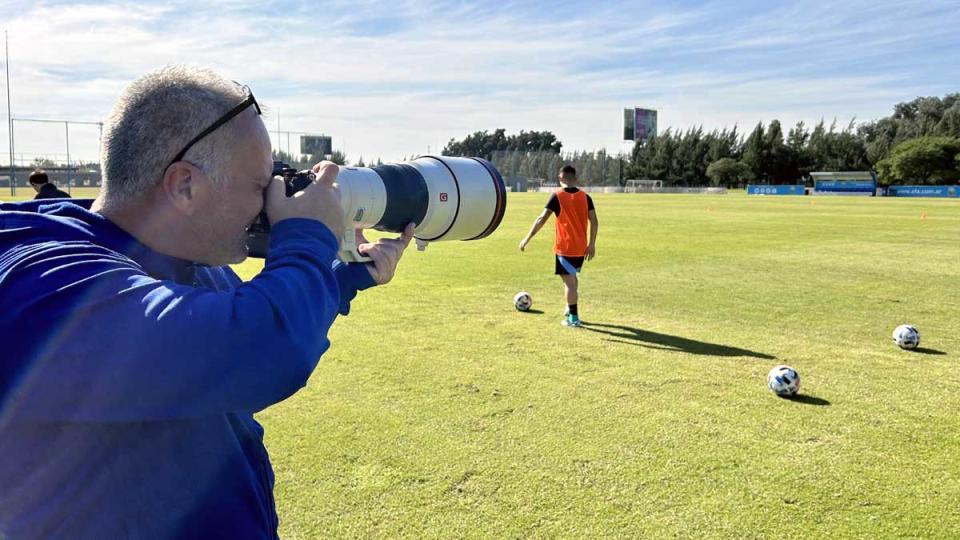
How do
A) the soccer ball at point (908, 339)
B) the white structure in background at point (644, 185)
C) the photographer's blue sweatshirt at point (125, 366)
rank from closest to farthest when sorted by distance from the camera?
1. the photographer's blue sweatshirt at point (125, 366)
2. the soccer ball at point (908, 339)
3. the white structure in background at point (644, 185)

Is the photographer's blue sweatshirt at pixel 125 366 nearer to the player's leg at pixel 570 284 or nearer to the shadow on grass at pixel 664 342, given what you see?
the shadow on grass at pixel 664 342

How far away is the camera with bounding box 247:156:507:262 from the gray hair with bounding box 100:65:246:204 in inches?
26.5

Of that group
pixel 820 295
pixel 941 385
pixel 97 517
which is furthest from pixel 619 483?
pixel 820 295

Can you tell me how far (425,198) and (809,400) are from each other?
15.0ft

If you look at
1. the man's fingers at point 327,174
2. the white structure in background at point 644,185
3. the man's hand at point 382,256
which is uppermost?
the white structure in background at point 644,185

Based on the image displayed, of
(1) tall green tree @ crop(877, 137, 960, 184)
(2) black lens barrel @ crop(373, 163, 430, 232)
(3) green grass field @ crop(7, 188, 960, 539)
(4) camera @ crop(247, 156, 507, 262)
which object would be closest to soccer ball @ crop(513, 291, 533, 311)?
(3) green grass field @ crop(7, 188, 960, 539)

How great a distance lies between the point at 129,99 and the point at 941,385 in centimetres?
699

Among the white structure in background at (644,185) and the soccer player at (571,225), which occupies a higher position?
the white structure in background at (644,185)

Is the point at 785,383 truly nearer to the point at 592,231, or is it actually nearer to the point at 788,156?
the point at 592,231

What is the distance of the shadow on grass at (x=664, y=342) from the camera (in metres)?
7.30

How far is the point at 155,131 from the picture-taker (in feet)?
4.48

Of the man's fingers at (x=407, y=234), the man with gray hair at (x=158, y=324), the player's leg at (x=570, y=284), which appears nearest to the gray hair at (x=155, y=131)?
the man with gray hair at (x=158, y=324)

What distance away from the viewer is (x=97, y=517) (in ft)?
4.27

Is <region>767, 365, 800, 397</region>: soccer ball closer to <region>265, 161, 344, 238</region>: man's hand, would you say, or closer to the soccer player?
the soccer player
